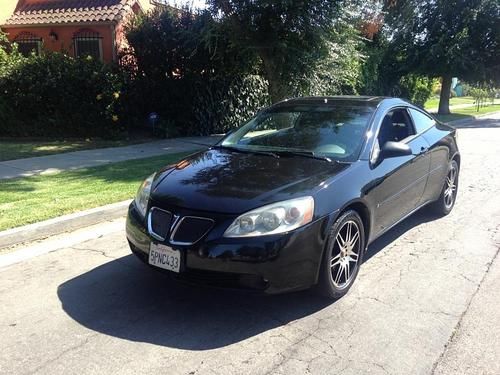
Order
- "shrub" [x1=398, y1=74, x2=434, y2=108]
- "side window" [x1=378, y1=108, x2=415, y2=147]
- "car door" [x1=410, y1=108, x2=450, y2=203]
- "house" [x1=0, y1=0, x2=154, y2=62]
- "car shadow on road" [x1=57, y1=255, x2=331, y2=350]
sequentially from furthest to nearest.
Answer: "shrub" [x1=398, y1=74, x2=434, y2=108] < "house" [x1=0, y1=0, x2=154, y2=62] < "car door" [x1=410, y1=108, x2=450, y2=203] < "side window" [x1=378, y1=108, x2=415, y2=147] < "car shadow on road" [x1=57, y1=255, x2=331, y2=350]

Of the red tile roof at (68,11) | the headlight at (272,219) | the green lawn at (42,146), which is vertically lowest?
the green lawn at (42,146)

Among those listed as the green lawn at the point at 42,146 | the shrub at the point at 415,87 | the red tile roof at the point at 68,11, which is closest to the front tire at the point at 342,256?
the green lawn at the point at 42,146

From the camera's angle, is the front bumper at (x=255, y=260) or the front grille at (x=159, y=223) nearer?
the front bumper at (x=255, y=260)

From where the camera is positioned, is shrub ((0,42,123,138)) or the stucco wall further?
the stucco wall

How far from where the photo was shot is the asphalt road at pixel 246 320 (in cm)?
327

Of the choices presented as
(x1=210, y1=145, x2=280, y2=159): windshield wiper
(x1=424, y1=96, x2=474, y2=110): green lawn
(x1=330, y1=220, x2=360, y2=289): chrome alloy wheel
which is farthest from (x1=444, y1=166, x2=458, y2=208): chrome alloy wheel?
(x1=424, y1=96, x2=474, y2=110): green lawn

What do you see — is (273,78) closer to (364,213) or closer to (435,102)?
(364,213)

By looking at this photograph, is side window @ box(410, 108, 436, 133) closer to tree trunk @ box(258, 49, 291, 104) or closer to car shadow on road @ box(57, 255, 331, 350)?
car shadow on road @ box(57, 255, 331, 350)

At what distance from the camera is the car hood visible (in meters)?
3.83

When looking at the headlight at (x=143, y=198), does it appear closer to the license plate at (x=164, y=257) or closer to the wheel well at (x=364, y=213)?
the license plate at (x=164, y=257)

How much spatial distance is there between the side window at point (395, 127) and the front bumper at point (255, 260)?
1.75 meters

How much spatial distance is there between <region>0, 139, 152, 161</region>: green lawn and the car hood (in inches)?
277

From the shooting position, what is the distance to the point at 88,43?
58.4 feet

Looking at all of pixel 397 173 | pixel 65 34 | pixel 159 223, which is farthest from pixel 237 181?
pixel 65 34
